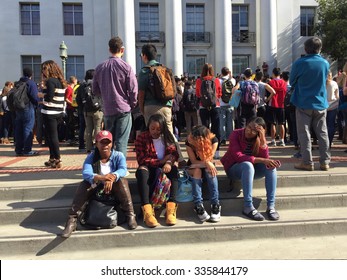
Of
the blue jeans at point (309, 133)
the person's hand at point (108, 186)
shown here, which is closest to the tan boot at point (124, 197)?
the person's hand at point (108, 186)

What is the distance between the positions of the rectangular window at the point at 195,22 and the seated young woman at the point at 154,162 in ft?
86.1

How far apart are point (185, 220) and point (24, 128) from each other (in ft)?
16.1

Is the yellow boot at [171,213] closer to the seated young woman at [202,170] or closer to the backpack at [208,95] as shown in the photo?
the seated young woman at [202,170]

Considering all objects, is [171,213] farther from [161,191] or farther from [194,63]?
[194,63]

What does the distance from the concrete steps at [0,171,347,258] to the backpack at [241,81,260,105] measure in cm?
260

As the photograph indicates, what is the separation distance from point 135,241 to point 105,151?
3.79 feet

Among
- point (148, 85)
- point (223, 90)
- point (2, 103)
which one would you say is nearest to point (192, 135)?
point (148, 85)

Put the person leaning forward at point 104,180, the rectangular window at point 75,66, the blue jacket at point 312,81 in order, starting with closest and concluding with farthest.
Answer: the person leaning forward at point 104,180 → the blue jacket at point 312,81 → the rectangular window at point 75,66

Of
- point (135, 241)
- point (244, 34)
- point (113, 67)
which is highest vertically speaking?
point (244, 34)

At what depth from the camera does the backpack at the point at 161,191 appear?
4688mm

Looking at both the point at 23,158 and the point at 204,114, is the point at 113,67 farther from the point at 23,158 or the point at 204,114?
the point at 23,158

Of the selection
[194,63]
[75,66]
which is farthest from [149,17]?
[75,66]

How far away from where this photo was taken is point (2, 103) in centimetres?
1216

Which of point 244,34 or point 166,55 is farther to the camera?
point 244,34
